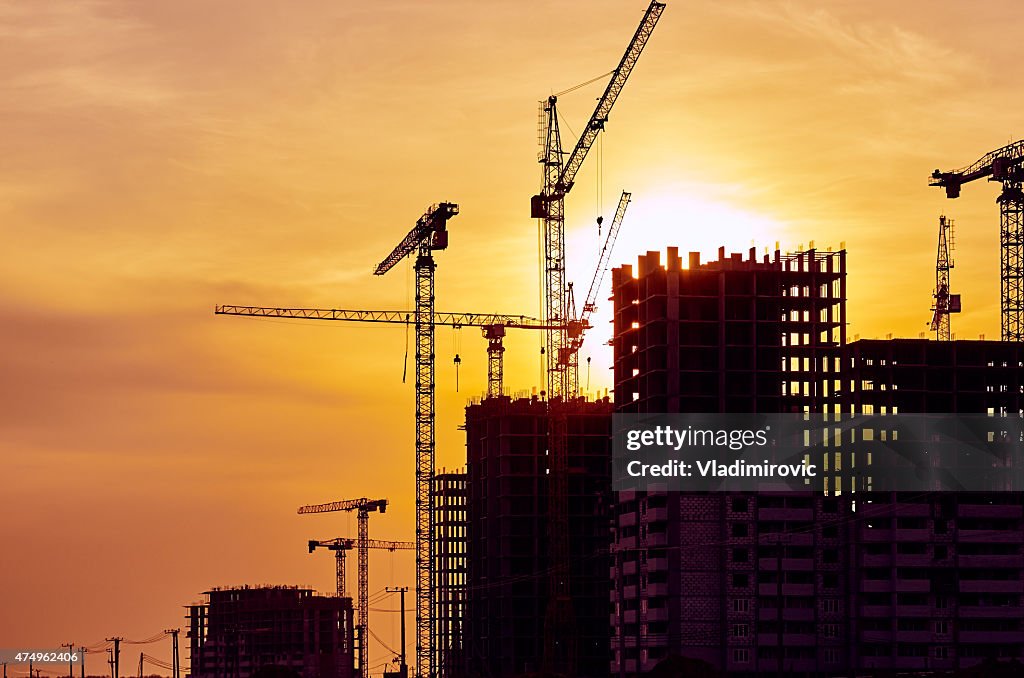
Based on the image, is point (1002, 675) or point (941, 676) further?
point (941, 676)

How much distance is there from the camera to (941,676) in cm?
19988

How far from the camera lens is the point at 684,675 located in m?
192

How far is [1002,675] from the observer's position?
16288cm

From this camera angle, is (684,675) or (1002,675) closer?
(1002,675)

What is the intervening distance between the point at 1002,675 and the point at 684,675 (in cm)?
3840

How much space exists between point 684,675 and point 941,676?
29.3m

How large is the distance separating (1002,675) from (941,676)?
37.7m
